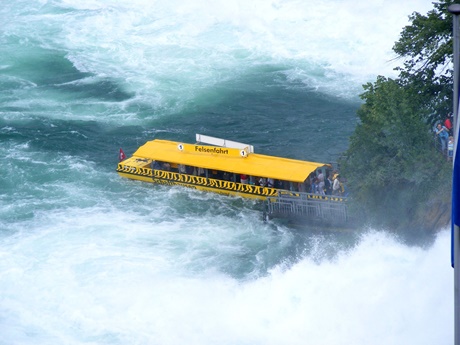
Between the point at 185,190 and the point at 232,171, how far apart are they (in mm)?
3654

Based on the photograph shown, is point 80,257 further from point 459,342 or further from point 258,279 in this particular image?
point 459,342

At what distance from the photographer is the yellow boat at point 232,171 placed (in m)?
50.2

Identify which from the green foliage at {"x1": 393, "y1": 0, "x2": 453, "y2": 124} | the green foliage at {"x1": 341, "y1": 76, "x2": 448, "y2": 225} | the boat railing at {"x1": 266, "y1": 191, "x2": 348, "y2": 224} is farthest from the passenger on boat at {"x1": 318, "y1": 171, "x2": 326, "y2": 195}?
the green foliage at {"x1": 393, "y1": 0, "x2": 453, "y2": 124}

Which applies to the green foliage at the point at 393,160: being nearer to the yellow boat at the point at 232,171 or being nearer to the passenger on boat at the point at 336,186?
the passenger on boat at the point at 336,186

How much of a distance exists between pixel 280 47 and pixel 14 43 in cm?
2429

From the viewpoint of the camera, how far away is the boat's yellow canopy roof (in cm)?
5141

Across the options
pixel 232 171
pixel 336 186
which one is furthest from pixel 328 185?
pixel 232 171

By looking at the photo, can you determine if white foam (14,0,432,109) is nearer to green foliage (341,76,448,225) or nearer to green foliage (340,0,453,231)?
green foliage (340,0,453,231)

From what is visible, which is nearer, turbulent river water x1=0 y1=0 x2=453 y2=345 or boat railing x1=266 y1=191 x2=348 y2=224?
turbulent river water x1=0 y1=0 x2=453 y2=345

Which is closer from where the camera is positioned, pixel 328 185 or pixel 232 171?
pixel 328 185

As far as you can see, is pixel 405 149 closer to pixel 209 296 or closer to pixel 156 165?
pixel 209 296

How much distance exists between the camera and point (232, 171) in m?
52.3

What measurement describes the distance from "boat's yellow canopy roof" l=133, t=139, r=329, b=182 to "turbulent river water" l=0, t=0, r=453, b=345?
78.5 inches

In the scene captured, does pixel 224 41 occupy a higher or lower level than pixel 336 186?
higher
